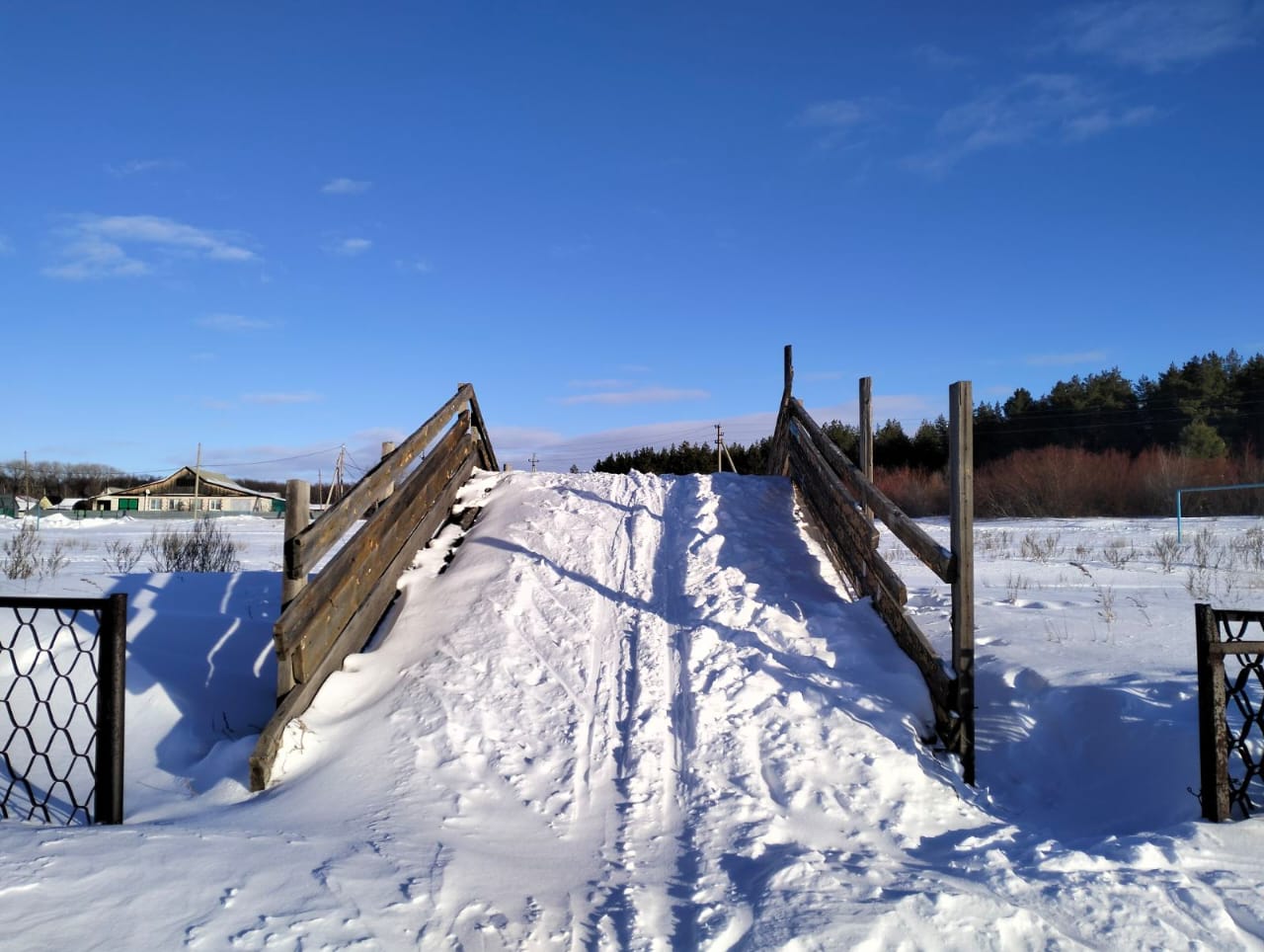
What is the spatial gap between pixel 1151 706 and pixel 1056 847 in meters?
1.79

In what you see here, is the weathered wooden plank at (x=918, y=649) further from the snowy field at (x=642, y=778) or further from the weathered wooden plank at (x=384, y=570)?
the weathered wooden plank at (x=384, y=570)

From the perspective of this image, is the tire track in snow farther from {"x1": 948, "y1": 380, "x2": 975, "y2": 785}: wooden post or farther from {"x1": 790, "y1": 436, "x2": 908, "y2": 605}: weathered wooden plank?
{"x1": 948, "y1": 380, "x2": 975, "y2": 785}: wooden post

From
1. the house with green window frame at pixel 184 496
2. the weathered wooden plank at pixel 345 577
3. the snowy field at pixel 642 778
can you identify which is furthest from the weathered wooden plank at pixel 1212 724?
the house with green window frame at pixel 184 496

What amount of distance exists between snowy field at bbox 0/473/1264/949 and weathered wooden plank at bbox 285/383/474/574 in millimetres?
987

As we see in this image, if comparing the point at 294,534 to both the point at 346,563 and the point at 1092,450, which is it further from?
the point at 1092,450

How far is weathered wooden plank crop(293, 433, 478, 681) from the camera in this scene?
5427mm

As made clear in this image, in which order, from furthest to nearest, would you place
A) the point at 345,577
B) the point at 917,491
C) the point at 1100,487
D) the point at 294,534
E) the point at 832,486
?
1. the point at 917,491
2. the point at 1100,487
3. the point at 832,486
4. the point at 345,577
5. the point at 294,534

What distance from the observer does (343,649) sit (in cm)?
605

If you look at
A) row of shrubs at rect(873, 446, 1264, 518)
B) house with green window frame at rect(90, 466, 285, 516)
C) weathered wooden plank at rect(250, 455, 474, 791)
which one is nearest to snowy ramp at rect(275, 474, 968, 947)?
weathered wooden plank at rect(250, 455, 474, 791)

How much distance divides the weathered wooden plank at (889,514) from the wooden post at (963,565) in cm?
10

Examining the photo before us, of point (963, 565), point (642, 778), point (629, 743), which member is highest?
point (963, 565)

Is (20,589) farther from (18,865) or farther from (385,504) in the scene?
(18,865)

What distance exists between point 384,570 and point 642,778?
3.06 metres

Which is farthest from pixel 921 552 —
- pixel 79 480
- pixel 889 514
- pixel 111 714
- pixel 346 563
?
pixel 79 480
